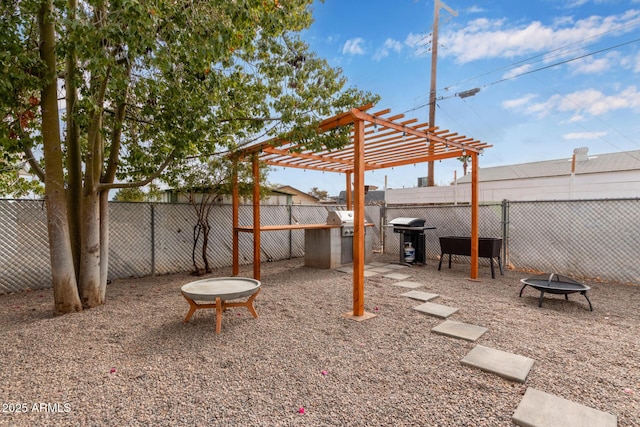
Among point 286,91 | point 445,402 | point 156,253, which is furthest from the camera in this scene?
point 156,253

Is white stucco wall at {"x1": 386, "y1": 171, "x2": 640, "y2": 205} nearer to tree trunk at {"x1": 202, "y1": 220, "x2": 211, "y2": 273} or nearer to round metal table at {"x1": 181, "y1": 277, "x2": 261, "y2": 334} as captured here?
tree trunk at {"x1": 202, "y1": 220, "x2": 211, "y2": 273}

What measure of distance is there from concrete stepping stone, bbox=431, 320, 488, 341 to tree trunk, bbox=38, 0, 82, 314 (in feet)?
13.1

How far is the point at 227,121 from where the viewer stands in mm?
4094

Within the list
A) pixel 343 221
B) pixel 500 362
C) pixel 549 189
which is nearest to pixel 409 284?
pixel 343 221

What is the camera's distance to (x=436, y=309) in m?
3.50

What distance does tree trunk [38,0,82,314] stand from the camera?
3.16 metres

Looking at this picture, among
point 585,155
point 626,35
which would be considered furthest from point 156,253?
point 585,155

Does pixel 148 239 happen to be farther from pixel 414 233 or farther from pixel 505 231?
pixel 505 231

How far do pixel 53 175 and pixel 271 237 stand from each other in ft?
14.7

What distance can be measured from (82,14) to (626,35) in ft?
38.9

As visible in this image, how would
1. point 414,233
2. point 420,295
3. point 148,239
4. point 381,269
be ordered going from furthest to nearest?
1. point 414,233
2. point 381,269
3. point 148,239
4. point 420,295

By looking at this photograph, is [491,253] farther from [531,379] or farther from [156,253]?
[156,253]

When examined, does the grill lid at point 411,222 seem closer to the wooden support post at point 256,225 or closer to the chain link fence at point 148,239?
the chain link fence at point 148,239

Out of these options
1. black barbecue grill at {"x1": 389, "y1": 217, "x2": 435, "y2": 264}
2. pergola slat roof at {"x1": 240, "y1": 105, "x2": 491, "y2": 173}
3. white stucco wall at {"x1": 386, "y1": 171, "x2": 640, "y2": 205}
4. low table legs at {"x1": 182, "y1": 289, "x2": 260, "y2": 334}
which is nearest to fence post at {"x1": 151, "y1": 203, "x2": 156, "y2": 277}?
pergola slat roof at {"x1": 240, "y1": 105, "x2": 491, "y2": 173}
